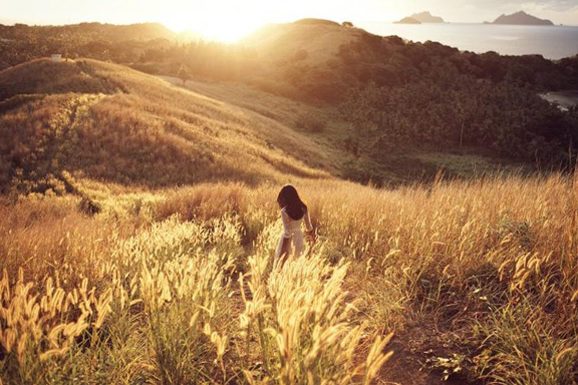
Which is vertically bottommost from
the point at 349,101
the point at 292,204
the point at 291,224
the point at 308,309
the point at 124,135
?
the point at 124,135

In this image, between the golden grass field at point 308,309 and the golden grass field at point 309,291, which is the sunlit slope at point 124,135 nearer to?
the golden grass field at point 309,291

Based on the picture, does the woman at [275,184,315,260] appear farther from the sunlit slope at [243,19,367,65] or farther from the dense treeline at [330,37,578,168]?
the sunlit slope at [243,19,367,65]

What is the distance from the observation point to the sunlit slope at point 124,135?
83.3ft

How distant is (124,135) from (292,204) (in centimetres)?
2697

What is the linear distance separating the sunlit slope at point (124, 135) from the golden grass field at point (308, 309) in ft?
67.4

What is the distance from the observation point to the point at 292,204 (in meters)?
6.02

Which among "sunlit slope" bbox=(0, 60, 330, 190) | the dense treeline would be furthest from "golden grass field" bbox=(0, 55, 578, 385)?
the dense treeline

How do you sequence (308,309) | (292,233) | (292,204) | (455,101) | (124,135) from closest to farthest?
(308,309) → (292,233) → (292,204) → (124,135) → (455,101)

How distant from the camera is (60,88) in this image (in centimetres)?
3831

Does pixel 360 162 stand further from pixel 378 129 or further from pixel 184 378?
pixel 184 378

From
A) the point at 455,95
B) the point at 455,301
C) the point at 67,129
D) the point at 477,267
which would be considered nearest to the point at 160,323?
the point at 455,301

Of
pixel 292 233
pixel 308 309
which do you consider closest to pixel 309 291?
pixel 308 309

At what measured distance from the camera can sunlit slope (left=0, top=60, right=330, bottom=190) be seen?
25.4 meters

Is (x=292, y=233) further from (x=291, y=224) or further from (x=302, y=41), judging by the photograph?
(x=302, y=41)
